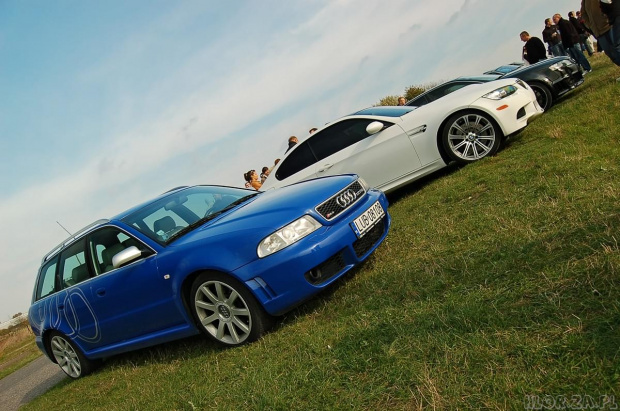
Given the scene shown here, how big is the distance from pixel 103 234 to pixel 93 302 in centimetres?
71

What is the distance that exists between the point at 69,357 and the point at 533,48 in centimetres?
1262

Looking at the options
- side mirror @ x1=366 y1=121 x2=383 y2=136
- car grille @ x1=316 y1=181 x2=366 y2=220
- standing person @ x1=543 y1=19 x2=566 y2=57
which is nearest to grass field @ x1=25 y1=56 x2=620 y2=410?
car grille @ x1=316 y1=181 x2=366 y2=220

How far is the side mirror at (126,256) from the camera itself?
14.3ft

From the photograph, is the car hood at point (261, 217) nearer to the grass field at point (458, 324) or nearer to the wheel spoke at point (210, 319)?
the wheel spoke at point (210, 319)

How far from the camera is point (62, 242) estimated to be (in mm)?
6172

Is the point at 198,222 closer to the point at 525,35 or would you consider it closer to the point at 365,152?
the point at 365,152

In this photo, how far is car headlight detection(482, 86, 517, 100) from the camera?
677 cm

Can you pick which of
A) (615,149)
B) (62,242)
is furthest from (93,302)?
(615,149)

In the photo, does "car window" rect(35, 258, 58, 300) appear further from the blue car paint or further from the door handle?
the door handle

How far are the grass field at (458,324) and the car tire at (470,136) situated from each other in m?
0.99

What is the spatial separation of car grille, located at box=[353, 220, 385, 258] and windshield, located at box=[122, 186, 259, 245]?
1480 mm

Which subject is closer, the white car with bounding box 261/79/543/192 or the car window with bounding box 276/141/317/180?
the white car with bounding box 261/79/543/192

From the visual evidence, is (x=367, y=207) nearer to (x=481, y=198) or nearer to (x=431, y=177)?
(x=481, y=198)

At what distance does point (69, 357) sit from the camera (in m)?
6.11
